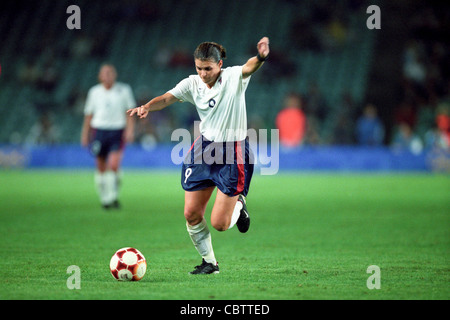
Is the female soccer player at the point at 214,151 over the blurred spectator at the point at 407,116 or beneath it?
beneath

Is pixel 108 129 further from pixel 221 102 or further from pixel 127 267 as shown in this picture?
pixel 127 267

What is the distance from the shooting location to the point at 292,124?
2381 cm

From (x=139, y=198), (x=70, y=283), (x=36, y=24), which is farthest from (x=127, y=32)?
(x=70, y=283)

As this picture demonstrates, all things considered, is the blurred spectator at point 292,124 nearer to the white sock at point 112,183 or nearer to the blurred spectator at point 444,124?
the blurred spectator at point 444,124

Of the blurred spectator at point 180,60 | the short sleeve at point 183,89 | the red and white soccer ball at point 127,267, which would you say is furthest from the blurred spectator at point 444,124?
the red and white soccer ball at point 127,267

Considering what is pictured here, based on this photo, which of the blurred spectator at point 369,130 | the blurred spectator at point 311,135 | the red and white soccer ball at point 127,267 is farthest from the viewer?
the blurred spectator at point 311,135

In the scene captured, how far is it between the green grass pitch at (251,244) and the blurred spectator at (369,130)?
6.50m

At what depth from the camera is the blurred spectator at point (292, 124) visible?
78.0 feet

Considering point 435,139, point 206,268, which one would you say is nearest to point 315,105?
point 435,139

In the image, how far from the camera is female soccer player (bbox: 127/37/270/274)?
22.3 feet

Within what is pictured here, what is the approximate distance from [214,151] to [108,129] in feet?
21.2
